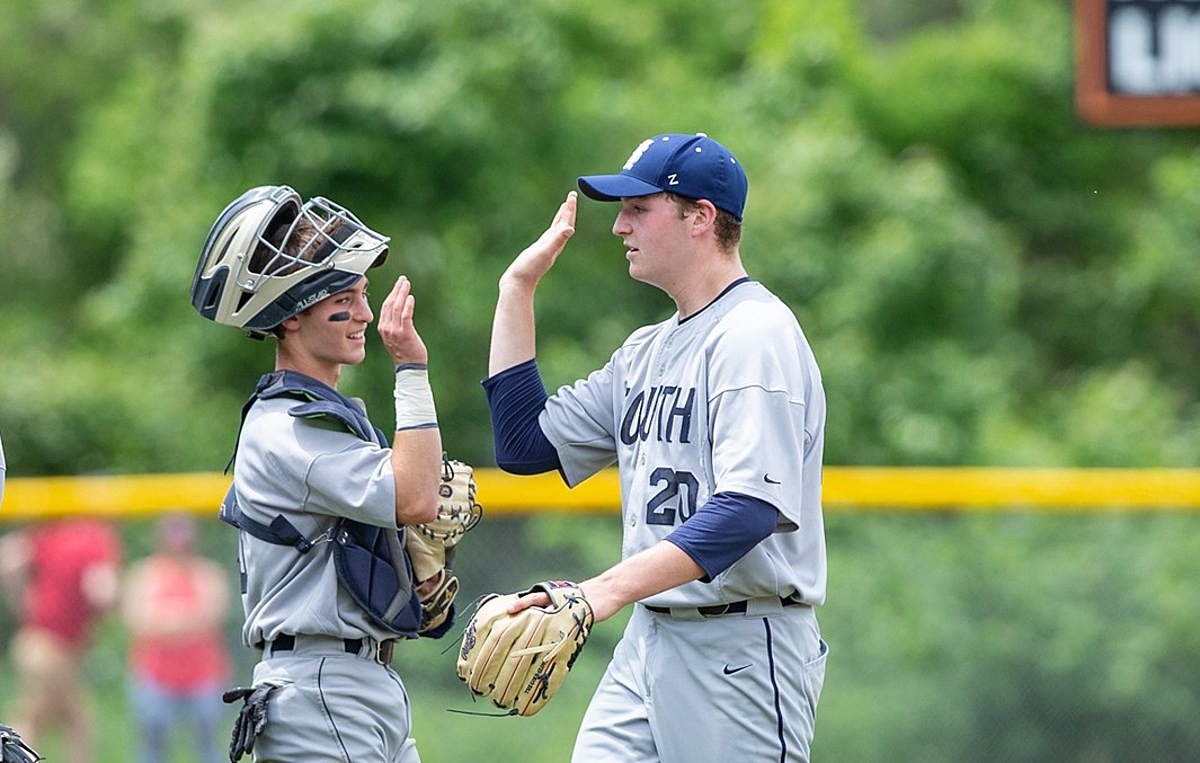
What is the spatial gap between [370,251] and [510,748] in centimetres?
430

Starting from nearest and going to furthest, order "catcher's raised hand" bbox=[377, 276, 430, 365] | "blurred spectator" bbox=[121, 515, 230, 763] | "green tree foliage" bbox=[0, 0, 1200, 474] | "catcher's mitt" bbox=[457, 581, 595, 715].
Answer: "catcher's mitt" bbox=[457, 581, 595, 715]
"catcher's raised hand" bbox=[377, 276, 430, 365]
"blurred spectator" bbox=[121, 515, 230, 763]
"green tree foliage" bbox=[0, 0, 1200, 474]

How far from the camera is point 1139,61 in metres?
7.50

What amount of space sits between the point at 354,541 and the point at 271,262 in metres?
0.59

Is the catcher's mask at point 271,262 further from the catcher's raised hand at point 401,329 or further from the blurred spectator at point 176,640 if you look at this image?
the blurred spectator at point 176,640

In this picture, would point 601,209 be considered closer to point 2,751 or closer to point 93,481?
point 93,481

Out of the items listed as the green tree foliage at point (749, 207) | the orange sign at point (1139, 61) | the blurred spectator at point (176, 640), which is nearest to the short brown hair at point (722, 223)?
the orange sign at point (1139, 61)

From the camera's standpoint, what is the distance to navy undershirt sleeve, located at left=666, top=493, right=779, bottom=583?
3.21 metres

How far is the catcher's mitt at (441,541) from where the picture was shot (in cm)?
362

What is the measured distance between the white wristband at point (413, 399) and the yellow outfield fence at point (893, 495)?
422cm

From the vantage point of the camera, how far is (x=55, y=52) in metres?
20.4

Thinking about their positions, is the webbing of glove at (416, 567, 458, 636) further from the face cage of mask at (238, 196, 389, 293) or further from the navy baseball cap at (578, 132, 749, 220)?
the navy baseball cap at (578, 132, 749, 220)

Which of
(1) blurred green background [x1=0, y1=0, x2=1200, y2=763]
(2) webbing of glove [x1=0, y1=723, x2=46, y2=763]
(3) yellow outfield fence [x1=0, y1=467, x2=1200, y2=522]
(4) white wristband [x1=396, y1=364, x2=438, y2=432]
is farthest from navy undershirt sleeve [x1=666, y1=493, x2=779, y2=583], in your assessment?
(3) yellow outfield fence [x1=0, y1=467, x2=1200, y2=522]

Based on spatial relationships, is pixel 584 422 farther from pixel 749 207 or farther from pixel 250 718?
pixel 749 207

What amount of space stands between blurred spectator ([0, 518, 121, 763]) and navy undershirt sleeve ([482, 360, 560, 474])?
428cm
